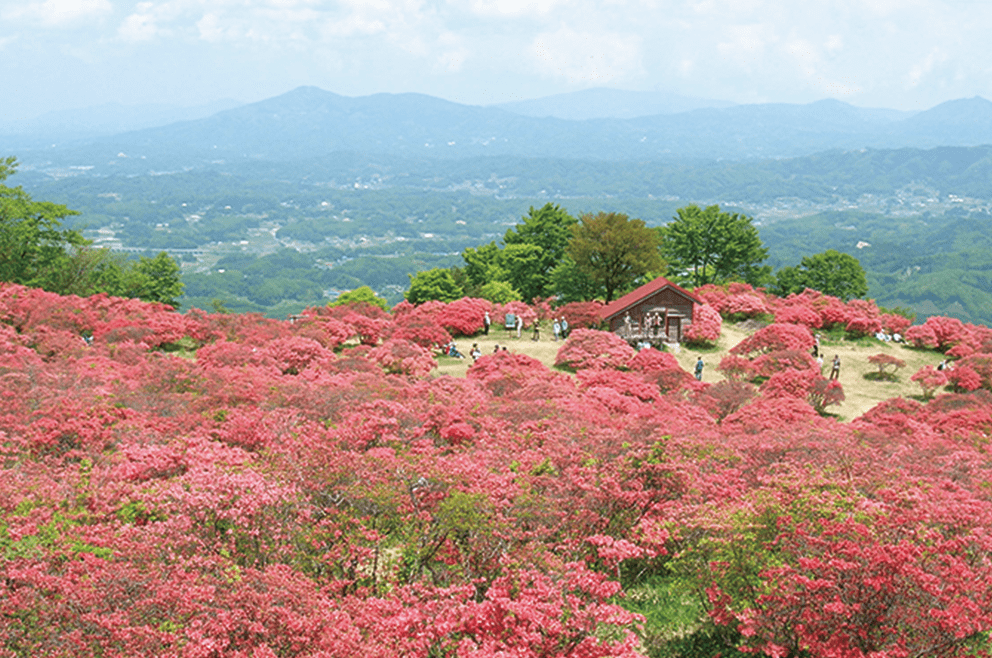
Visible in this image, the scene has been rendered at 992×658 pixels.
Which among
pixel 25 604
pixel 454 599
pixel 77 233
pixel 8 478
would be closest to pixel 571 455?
pixel 454 599

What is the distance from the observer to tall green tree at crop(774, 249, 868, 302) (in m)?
74.6

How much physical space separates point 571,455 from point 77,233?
5424 cm

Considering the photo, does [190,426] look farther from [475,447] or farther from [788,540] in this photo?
[788,540]

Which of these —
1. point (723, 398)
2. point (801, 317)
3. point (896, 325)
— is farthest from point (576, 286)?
point (723, 398)

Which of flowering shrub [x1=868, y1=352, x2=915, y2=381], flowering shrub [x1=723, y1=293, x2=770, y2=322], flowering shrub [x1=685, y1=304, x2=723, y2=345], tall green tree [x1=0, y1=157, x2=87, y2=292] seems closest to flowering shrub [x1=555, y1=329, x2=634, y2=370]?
flowering shrub [x1=685, y1=304, x2=723, y2=345]

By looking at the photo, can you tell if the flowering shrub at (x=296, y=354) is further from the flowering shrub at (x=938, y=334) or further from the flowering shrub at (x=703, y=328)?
the flowering shrub at (x=938, y=334)

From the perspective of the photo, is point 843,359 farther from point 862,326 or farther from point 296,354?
point 296,354

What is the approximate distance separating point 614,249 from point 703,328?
363 inches

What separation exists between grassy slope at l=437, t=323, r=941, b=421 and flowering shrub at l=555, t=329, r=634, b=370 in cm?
121

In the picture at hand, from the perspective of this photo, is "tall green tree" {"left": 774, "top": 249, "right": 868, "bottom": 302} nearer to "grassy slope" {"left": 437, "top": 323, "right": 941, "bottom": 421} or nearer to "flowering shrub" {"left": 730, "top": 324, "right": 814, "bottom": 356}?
"grassy slope" {"left": 437, "top": 323, "right": 941, "bottom": 421}

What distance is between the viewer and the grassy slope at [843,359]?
102 ft

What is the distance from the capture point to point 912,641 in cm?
784

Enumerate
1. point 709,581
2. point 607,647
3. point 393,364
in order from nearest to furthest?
point 607,647 → point 709,581 → point 393,364

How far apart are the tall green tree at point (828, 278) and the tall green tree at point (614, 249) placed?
35226 mm
